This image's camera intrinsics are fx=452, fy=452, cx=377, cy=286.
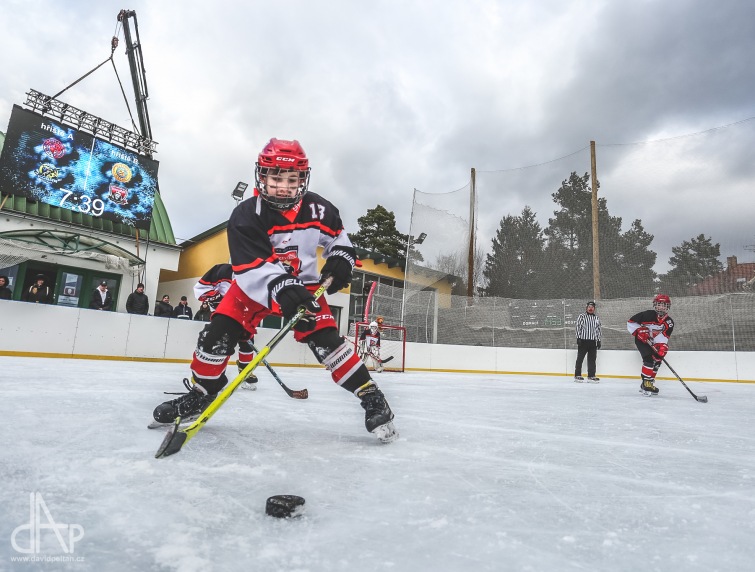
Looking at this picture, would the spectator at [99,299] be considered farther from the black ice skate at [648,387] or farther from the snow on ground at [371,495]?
the black ice skate at [648,387]

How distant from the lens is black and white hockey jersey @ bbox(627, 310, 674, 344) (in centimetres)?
581

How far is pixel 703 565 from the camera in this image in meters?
0.85

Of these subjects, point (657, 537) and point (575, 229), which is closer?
point (657, 537)

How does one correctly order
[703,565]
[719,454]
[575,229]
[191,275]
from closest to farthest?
[703,565]
[719,454]
[575,229]
[191,275]

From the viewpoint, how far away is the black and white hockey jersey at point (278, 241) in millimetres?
1818

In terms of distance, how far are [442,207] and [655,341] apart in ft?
24.6

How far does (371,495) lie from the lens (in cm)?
118

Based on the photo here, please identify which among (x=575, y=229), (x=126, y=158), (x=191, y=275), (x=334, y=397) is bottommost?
(x=334, y=397)

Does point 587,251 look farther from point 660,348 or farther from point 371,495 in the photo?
point 371,495

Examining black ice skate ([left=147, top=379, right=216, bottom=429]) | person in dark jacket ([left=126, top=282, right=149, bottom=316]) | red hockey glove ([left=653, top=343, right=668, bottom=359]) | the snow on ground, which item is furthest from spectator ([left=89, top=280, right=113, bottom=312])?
red hockey glove ([left=653, top=343, right=668, bottom=359])

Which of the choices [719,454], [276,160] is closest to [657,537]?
[719,454]

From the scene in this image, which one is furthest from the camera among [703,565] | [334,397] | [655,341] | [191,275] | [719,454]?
[191,275]

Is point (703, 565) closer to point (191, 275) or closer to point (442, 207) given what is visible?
point (442, 207)
